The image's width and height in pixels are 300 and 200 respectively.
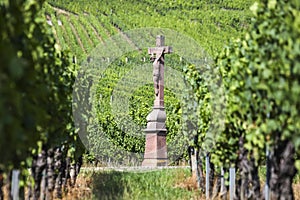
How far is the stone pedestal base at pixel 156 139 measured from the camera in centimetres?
2078

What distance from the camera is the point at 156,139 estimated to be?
20.8 meters

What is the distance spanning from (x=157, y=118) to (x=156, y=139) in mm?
612

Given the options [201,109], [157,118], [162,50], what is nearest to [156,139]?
[157,118]

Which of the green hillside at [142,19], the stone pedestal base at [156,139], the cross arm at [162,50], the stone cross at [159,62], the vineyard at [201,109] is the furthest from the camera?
the green hillside at [142,19]

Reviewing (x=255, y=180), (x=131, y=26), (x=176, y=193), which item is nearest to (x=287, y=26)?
(x=255, y=180)

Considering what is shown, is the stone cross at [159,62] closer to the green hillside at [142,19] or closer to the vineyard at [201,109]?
the vineyard at [201,109]

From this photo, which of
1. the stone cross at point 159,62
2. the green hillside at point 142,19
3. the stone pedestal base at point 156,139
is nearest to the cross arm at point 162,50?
the stone cross at point 159,62

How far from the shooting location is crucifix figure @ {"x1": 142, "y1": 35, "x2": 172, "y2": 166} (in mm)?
20500

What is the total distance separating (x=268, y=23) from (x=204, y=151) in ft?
18.3

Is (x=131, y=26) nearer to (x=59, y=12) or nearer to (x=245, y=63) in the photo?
(x=59, y=12)

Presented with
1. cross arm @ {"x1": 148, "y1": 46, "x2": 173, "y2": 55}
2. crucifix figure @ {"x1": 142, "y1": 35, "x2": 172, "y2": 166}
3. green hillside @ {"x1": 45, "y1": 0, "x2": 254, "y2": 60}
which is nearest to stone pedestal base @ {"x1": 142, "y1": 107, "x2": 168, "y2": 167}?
crucifix figure @ {"x1": 142, "y1": 35, "x2": 172, "y2": 166}

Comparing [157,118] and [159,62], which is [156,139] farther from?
[159,62]

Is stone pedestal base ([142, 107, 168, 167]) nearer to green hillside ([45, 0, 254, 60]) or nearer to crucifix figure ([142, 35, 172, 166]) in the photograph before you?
crucifix figure ([142, 35, 172, 166])

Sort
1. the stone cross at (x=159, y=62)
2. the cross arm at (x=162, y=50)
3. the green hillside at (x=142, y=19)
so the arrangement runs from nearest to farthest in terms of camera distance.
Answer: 1. the cross arm at (x=162, y=50)
2. the stone cross at (x=159, y=62)
3. the green hillside at (x=142, y=19)
